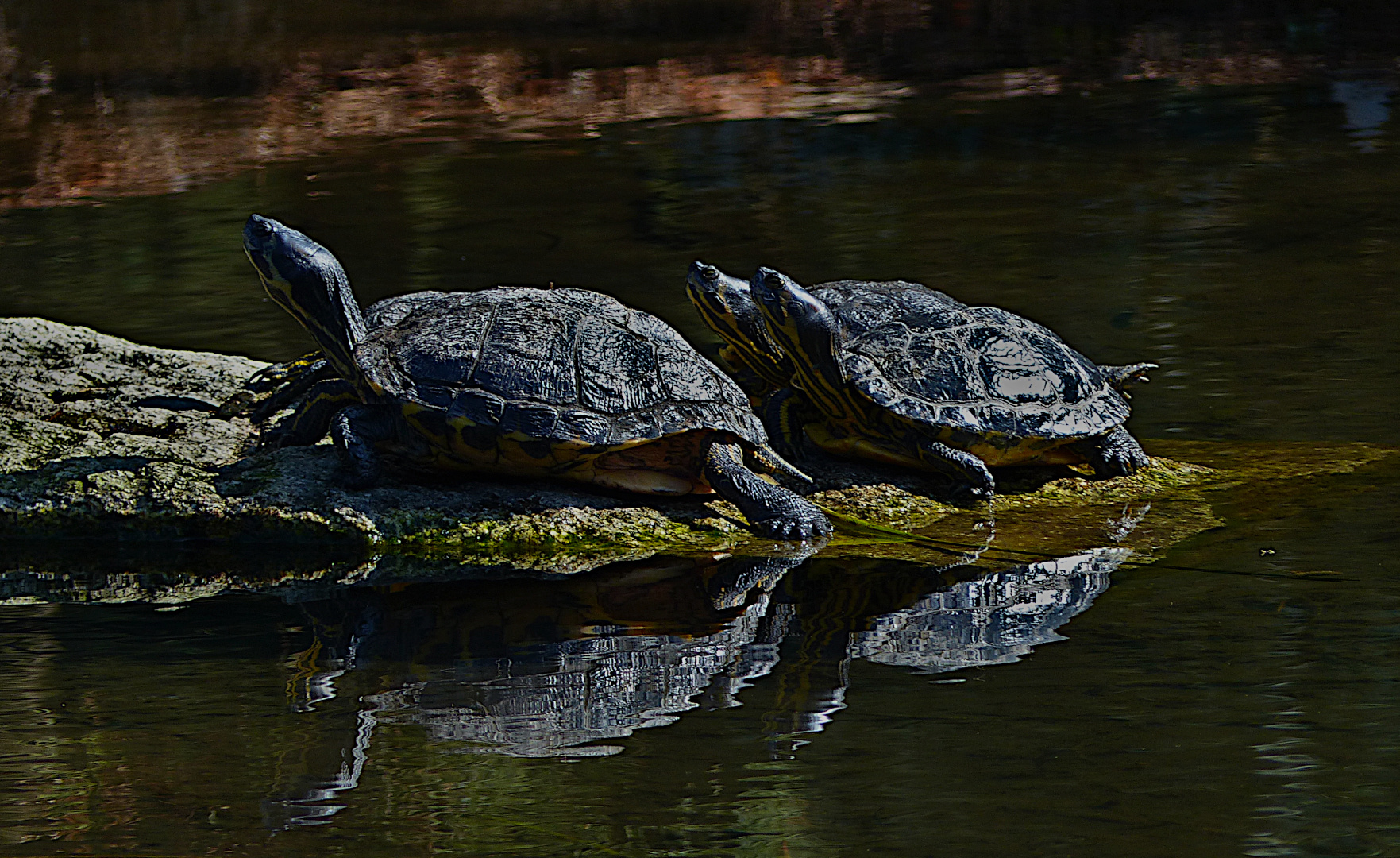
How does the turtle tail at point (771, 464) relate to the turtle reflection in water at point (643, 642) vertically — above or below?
above

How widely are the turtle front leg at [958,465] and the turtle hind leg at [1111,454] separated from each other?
386 millimetres

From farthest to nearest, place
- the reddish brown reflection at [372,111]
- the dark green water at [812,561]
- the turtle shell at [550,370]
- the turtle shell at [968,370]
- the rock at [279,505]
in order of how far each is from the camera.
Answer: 1. the reddish brown reflection at [372,111]
2. the turtle shell at [968,370]
3. the rock at [279,505]
4. the turtle shell at [550,370]
5. the dark green water at [812,561]

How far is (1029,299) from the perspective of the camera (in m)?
7.70

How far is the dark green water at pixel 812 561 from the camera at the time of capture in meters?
2.96

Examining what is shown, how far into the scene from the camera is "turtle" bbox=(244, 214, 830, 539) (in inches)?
173

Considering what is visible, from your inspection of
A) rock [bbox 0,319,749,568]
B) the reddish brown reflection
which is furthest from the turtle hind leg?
the reddish brown reflection

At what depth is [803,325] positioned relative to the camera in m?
4.72

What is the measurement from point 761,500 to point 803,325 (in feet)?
1.84

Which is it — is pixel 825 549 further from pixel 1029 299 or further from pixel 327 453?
pixel 1029 299

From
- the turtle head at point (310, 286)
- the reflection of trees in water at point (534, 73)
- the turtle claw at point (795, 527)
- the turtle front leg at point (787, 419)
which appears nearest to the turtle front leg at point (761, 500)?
the turtle claw at point (795, 527)

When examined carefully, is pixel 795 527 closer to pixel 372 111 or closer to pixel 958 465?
pixel 958 465

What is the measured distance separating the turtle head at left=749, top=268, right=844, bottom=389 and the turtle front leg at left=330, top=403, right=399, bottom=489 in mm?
A: 1140

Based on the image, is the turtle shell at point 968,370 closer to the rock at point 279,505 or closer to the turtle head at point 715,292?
the turtle head at point 715,292

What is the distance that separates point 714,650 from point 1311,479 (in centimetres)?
217
